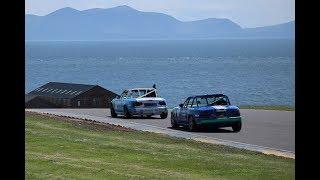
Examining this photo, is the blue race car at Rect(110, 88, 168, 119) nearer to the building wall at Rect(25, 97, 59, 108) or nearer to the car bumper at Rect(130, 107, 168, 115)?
the car bumper at Rect(130, 107, 168, 115)

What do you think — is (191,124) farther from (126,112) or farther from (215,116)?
(126,112)

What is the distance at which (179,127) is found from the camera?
2488cm

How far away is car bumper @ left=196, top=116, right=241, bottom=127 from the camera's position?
22.4m

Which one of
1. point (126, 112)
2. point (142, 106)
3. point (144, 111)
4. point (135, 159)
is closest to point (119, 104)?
point (126, 112)

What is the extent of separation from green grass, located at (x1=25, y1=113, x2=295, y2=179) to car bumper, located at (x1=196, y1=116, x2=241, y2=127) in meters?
3.08

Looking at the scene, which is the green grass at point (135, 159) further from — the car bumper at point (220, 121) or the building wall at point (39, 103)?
the building wall at point (39, 103)

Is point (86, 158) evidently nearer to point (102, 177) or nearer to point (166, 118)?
point (102, 177)

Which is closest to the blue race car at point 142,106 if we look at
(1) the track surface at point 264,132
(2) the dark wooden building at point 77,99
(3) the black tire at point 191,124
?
(1) the track surface at point 264,132

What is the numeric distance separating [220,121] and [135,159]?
9.14m

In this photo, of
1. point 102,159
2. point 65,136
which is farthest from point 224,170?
point 65,136

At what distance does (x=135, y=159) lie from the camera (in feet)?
44.8

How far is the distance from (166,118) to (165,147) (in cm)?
1350

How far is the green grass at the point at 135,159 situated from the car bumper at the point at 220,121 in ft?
10.1

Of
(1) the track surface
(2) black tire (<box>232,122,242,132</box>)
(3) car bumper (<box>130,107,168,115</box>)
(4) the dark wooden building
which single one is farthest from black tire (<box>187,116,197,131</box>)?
(4) the dark wooden building
